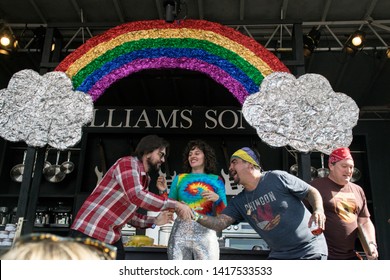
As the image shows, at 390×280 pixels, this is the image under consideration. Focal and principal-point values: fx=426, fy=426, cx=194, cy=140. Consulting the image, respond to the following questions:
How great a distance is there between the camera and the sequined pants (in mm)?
2904

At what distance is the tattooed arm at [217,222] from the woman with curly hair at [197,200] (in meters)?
0.28

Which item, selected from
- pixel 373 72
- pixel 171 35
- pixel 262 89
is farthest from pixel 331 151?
pixel 373 72

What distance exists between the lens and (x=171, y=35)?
12.1 ft

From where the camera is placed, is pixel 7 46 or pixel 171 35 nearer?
pixel 171 35

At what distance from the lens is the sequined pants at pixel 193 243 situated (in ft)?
9.53

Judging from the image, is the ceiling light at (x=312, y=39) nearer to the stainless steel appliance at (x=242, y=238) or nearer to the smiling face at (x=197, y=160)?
the stainless steel appliance at (x=242, y=238)

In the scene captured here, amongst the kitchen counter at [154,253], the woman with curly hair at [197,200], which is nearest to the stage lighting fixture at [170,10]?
the woman with curly hair at [197,200]

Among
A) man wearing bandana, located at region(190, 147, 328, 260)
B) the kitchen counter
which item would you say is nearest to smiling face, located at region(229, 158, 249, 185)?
man wearing bandana, located at region(190, 147, 328, 260)

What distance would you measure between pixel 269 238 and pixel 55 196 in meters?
4.70

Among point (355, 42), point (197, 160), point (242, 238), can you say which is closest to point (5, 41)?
point (197, 160)

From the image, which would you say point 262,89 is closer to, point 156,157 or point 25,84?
point 156,157

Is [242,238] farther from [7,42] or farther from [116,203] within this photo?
[7,42]

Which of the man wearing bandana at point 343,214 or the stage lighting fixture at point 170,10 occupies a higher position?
the stage lighting fixture at point 170,10

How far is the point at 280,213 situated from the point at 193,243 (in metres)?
0.72
